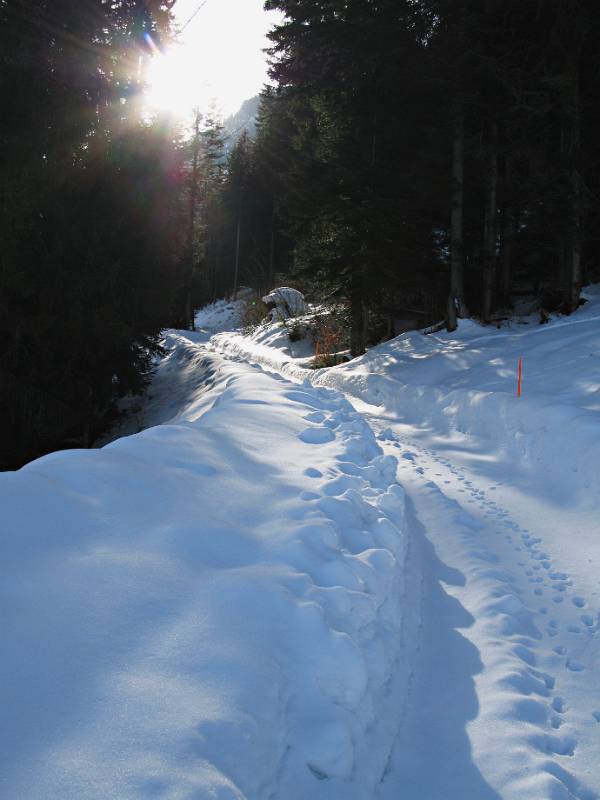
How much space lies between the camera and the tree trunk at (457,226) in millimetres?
13891

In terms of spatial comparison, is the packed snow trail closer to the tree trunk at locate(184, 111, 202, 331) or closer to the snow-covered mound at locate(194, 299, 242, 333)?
the tree trunk at locate(184, 111, 202, 331)

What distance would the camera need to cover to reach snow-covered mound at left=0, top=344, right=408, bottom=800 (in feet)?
6.16

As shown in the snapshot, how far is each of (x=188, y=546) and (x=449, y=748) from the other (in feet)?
6.09

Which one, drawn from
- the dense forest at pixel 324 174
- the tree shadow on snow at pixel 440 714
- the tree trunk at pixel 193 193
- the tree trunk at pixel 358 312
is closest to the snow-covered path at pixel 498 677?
the tree shadow on snow at pixel 440 714

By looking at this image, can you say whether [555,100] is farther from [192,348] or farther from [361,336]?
[192,348]

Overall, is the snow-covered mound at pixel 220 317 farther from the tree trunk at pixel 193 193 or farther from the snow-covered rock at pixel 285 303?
the snow-covered rock at pixel 285 303

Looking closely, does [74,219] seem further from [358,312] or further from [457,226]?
[457,226]

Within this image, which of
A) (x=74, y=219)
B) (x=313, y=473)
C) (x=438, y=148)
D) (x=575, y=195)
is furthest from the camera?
(x=438, y=148)

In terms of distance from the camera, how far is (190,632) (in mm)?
2535

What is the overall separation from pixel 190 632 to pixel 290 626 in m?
0.56

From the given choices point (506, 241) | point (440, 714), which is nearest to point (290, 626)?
point (440, 714)

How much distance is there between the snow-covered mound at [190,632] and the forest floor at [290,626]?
0.01 meters

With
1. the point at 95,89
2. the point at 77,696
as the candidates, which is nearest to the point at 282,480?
the point at 77,696

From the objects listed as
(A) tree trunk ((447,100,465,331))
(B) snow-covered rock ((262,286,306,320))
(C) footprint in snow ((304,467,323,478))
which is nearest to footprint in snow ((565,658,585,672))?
(C) footprint in snow ((304,467,323,478))
